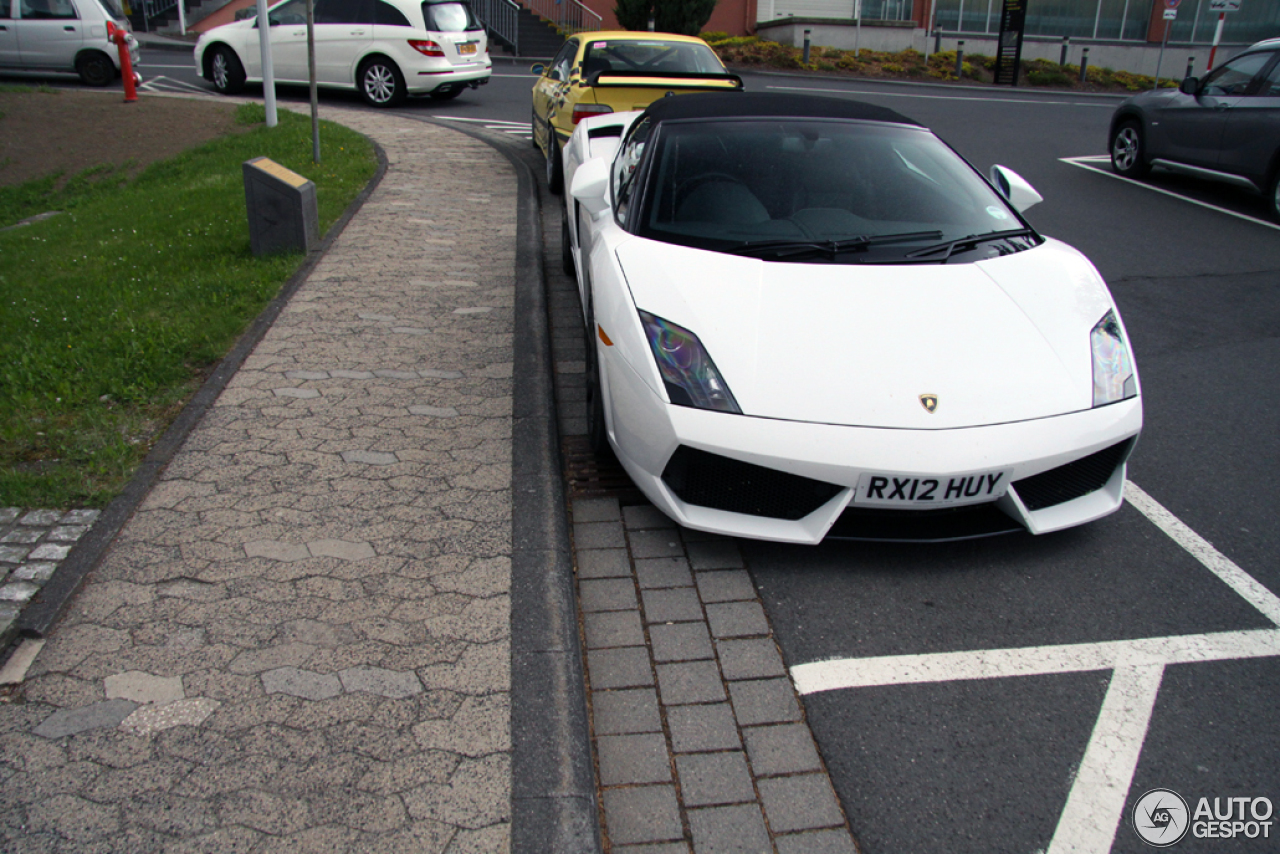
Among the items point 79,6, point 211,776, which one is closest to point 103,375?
point 211,776

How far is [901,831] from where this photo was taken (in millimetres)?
2408

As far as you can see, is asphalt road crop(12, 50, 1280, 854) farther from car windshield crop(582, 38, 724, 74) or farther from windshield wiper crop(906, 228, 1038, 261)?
car windshield crop(582, 38, 724, 74)

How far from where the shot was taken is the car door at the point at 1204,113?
9703 mm

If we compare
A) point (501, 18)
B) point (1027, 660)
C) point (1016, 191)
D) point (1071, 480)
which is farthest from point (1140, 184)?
point (501, 18)

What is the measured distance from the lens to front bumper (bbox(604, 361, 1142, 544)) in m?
3.18

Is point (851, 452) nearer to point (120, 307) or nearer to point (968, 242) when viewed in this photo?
point (968, 242)

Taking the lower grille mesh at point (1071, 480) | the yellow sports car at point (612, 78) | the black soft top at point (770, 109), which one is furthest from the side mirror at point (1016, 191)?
the yellow sports car at point (612, 78)

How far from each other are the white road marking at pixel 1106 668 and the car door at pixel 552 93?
6.84m

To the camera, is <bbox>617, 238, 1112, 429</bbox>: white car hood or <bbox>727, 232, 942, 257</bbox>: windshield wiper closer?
<bbox>617, 238, 1112, 429</bbox>: white car hood

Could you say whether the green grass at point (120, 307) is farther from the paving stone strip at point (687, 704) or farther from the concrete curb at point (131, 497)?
the paving stone strip at point (687, 704)

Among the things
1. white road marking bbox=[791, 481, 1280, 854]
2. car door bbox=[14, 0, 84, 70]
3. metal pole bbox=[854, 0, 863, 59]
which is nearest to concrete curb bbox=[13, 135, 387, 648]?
white road marking bbox=[791, 481, 1280, 854]

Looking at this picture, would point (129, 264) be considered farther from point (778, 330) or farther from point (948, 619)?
point (948, 619)

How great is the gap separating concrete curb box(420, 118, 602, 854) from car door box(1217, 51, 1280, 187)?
8.17 m

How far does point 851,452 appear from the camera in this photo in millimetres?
3182
